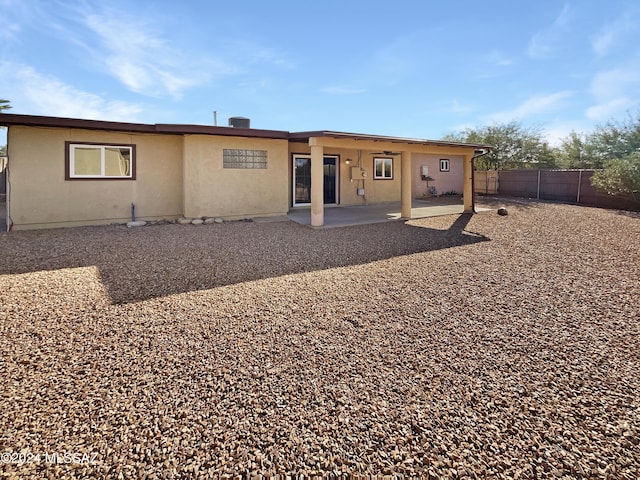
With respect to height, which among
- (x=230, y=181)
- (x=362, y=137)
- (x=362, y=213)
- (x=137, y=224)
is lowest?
(x=137, y=224)

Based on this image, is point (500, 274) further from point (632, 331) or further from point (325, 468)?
point (325, 468)

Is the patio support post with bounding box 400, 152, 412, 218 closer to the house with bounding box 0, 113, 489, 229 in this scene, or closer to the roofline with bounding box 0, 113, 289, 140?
the house with bounding box 0, 113, 489, 229

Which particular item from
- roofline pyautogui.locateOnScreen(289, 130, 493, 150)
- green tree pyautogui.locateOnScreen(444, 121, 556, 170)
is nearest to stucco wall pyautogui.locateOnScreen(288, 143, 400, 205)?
roofline pyautogui.locateOnScreen(289, 130, 493, 150)

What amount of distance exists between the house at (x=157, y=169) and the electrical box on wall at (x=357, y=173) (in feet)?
9.61

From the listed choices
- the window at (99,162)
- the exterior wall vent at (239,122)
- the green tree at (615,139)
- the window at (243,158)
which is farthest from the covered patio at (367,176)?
the green tree at (615,139)

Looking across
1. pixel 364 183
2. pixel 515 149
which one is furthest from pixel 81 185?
pixel 515 149

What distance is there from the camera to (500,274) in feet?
17.1

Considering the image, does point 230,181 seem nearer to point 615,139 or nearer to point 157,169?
point 157,169

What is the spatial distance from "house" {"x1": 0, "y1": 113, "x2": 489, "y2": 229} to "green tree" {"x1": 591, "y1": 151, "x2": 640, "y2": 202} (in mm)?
5387

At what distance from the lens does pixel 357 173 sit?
13.9 m

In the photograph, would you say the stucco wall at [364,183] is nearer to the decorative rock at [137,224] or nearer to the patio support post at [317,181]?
the patio support post at [317,181]

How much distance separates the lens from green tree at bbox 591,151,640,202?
1208cm

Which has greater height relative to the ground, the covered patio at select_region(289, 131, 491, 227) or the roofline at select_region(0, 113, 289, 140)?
the roofline at select_region(0, 113, 289, 140)

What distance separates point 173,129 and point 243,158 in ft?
6.82
